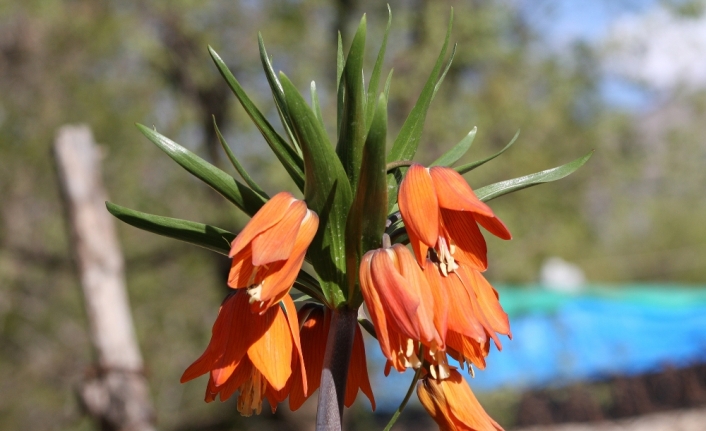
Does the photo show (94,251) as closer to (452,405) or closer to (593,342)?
(452,405)

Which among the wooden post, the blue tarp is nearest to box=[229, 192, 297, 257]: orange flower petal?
the wooden post

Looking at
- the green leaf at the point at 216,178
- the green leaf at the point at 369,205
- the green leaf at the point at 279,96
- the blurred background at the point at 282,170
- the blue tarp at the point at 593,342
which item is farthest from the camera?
the blue tarp at the point at 593,342

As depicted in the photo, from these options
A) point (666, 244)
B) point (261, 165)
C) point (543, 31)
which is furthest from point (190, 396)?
point (666, 244)

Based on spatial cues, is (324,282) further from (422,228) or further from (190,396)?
(190,396)

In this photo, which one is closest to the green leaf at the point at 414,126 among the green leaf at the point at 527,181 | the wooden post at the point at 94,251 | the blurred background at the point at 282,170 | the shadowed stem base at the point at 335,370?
the green leaf at the point at 527,181

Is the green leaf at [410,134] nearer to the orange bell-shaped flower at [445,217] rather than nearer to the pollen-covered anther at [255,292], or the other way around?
the orange bell-shaped flower at [445,217]

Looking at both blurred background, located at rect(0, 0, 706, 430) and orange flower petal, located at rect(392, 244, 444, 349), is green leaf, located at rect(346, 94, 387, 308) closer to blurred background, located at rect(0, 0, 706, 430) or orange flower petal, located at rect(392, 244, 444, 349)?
orange flower petal, located at rect(392, 244, 444, 349)

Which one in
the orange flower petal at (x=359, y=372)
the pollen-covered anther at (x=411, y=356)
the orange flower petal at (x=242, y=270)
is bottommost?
the pollen-covered anther at (x=411, y=356)

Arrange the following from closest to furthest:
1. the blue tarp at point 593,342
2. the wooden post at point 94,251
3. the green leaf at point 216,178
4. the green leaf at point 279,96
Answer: the green leaf at point 216,178
the green leaf at point 279,96
the wooden post at point 94,251
the blue tarp at point 593,342
